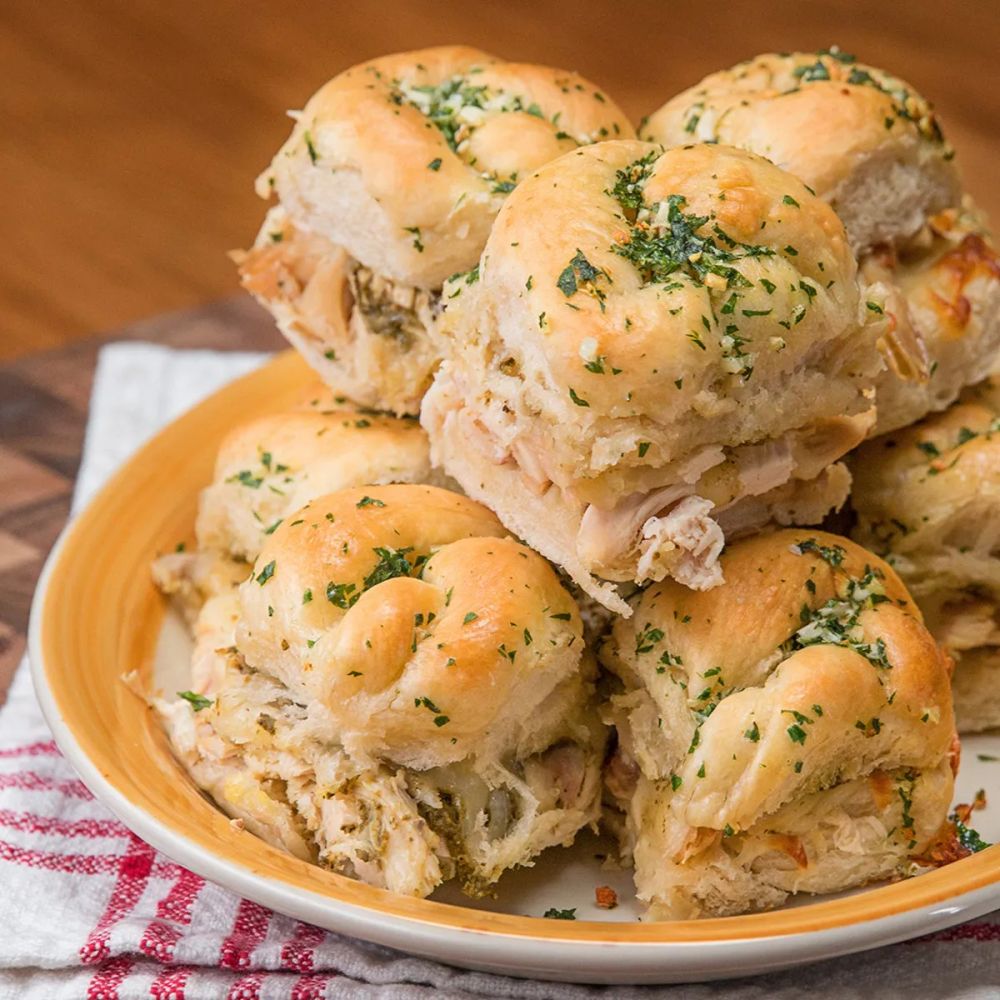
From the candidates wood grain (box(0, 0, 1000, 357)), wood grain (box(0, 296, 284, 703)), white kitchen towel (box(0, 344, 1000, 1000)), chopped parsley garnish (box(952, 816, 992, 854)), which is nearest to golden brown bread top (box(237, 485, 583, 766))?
white kitchen towel (box(0, 344, 1000, 1000))

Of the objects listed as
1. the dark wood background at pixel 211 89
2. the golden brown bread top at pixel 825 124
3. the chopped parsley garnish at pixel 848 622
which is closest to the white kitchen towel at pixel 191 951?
the chopped parsley garnish at pixel 848 622

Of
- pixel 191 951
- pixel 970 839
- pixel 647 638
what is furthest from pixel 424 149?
pixel 970 839

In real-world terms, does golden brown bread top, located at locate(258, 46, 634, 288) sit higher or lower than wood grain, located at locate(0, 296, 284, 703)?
higher

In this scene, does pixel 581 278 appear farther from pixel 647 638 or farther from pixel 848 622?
pixel 848 622

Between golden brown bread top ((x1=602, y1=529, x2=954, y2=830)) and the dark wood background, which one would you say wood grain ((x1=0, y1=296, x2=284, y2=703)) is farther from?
golden brown bread top ((x1=602, y1=529, x2=954, y2=830))

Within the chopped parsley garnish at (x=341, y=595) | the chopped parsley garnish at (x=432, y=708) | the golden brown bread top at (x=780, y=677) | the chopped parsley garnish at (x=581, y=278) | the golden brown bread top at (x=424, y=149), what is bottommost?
the chopped parsley garnish at (x=432, y=708)

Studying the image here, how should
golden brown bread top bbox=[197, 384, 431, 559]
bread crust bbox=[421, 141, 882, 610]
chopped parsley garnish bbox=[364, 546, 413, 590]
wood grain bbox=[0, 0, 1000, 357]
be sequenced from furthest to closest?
wood grain bbox=[0, 0, 1000, 357] → golden brown bread top bbox=[197, 384, 431, 559] → chopped parsley garnish bbox=[364, 546, 413, 590] → bread crust bbox=[421, 141, 882, 610]

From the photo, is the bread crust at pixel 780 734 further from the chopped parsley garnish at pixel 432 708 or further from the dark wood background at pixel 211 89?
the dark wood background at pixel 211 89
